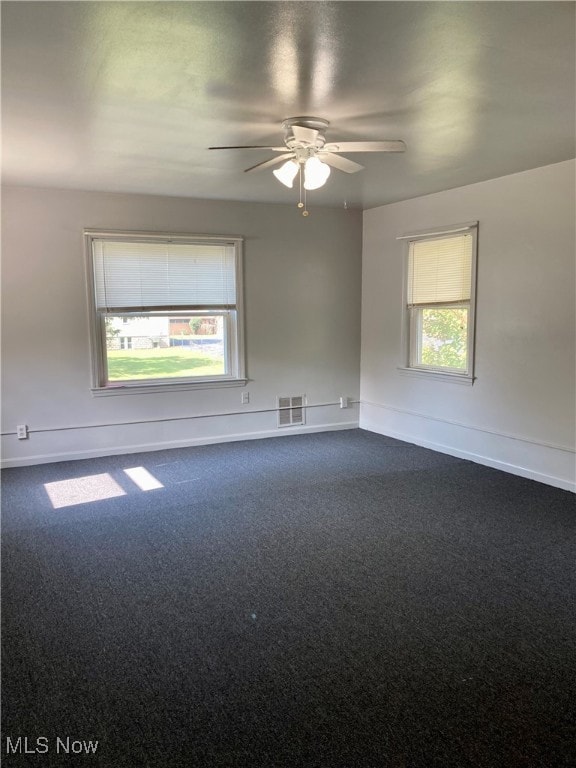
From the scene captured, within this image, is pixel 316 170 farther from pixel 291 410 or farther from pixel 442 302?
pixel 291 410

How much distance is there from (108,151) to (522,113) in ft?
8.31

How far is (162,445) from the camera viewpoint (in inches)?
216

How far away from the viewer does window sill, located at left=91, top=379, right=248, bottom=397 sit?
519 cm

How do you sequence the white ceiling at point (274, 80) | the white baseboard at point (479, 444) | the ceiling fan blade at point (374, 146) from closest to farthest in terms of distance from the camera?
the white ceiling at point (274, 80), the ceiling fan blade at point (374, 146), the white baseboard at point (479, 444)

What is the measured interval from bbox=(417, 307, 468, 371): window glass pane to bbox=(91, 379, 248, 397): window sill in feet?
6.16

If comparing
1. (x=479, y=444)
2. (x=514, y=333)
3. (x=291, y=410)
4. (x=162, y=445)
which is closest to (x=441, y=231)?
(x=514, y=333)

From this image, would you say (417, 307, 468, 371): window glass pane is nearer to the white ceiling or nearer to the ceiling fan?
the white ceiling

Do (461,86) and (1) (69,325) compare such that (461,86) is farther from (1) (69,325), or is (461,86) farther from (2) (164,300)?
(1) (69,325)

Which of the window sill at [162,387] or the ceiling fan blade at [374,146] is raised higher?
the ceiling fan blade at [374,146]

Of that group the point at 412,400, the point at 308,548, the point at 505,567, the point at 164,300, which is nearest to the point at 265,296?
the point at 164,300

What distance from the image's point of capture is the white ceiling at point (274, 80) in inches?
78.0

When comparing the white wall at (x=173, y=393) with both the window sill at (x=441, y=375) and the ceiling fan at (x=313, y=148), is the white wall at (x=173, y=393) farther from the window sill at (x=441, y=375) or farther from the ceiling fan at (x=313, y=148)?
the ceiling fan at (x=313, y=148)

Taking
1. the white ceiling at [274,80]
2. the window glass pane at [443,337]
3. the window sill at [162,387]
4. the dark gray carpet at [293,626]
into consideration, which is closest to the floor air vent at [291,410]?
the window sill at [162,387]

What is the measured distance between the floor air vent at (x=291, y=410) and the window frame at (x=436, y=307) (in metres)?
1.15
